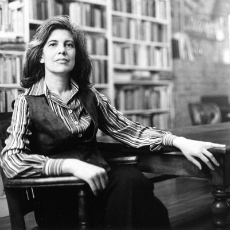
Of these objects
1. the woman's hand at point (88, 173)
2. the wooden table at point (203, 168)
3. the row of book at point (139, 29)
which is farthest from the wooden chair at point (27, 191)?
the row of book at point (139, 29)

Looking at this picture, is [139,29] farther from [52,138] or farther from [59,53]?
[52,138]

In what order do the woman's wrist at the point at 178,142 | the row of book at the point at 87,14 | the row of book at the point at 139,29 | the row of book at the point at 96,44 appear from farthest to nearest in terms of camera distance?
the row of book at the point at 139,29
the row of book at the point at 96,44
the row of book at the point at 87,14
the woman's wrist at the point at 178,142

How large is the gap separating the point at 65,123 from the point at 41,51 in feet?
1.26

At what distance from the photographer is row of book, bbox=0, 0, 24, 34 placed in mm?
3172

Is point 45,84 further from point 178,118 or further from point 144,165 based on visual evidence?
point 178,118

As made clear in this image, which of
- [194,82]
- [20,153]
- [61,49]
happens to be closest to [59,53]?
→ [61,49]

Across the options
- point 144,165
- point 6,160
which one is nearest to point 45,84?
point 6,160

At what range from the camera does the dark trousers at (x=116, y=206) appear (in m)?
1.51

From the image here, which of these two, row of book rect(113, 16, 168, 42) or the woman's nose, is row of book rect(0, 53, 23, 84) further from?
row of book rect(113, 16, 168, 42)

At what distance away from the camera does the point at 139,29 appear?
500cm

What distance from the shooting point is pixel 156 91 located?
5.21 m

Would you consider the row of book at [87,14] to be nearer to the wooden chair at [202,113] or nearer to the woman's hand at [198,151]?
the wooden chair at [202,113]

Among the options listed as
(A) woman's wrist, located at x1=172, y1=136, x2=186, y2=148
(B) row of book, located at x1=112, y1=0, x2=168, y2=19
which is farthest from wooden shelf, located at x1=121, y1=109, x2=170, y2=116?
(A) woman's wrist, located at x1=172, y1=136, x2=186, y2=148

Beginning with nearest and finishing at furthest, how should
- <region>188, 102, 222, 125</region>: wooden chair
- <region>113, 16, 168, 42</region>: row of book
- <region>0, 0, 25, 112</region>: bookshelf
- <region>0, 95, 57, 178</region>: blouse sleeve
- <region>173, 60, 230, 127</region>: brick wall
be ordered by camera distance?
<region>0, 95, 57, 178</region>: blouse sleeve
<region>0, 0, 25, 112</region>: bookshelf
<region>188, 102, 222, 125</region>: wooden chair
<region>113, 16, 168, 42</region>: row of book
<region>173, 60, 230, 127</region>: brick wall
